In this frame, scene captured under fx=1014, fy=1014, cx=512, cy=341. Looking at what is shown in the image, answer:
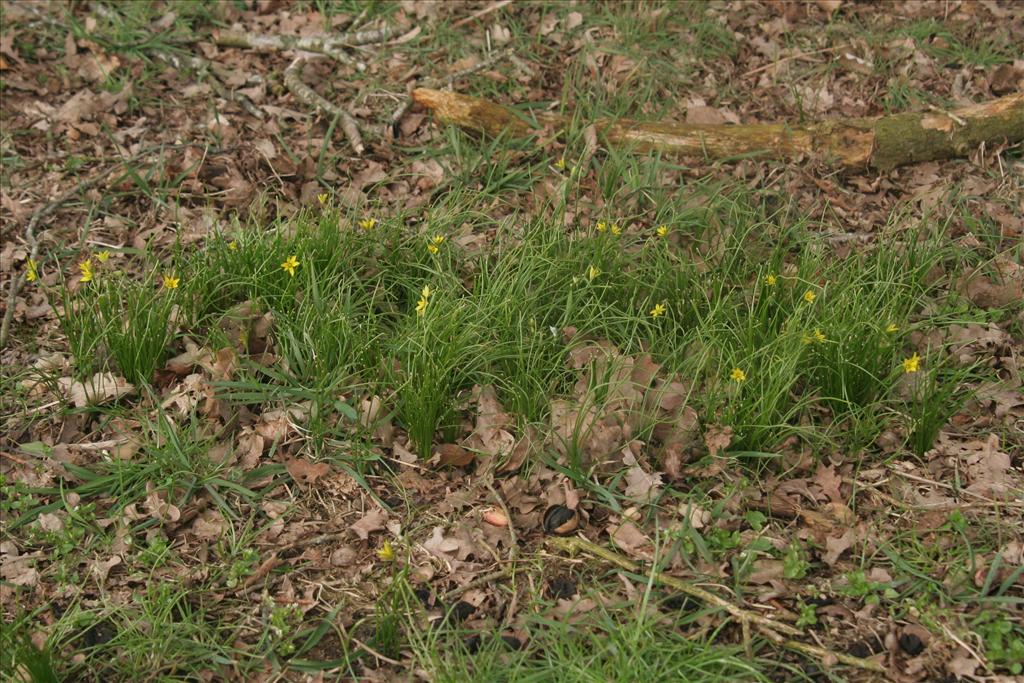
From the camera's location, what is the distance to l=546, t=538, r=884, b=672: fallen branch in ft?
9.05

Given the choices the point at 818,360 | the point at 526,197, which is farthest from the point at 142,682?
the point at 526,197

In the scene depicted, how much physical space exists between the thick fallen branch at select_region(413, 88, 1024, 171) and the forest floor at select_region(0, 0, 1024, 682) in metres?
0.09

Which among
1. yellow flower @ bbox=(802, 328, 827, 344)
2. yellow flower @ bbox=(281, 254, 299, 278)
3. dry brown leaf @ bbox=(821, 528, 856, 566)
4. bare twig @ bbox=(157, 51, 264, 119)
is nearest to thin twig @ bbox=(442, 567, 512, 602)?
dry brown leaf @ bbox=(821, 528, 856, 566)

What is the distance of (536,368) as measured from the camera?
11.4ft

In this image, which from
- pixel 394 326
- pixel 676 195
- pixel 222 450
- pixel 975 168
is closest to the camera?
pixel 222 450

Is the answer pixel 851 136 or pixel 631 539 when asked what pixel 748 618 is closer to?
pixel 631 539

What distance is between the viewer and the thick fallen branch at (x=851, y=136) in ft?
15.5

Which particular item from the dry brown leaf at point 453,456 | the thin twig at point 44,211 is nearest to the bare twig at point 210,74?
the thin twig at point 44,211

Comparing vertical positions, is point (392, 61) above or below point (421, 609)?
above

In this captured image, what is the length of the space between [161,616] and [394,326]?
1459mm

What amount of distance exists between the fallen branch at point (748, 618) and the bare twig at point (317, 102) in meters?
2.68

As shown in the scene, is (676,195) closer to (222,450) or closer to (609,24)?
(609,24)

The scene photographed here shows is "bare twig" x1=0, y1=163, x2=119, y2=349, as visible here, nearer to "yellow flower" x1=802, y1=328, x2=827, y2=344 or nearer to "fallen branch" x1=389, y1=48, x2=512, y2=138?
"fallen branch" x1=389, y1=48, x2=512, y2=138

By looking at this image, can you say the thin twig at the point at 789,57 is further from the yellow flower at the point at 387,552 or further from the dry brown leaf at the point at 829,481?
the yellow flower at the point at 387,552
